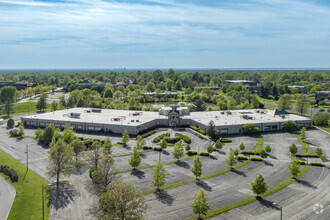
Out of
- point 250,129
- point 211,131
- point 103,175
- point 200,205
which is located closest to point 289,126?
point 250,129

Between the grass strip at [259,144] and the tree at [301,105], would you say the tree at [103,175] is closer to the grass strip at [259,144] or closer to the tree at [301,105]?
the grass strip at [259,144]

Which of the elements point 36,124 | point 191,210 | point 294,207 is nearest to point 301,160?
point 294,207

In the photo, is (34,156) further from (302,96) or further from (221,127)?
(302,96)

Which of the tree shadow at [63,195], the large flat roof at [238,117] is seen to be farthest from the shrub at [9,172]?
the large flat roof at [238,117]

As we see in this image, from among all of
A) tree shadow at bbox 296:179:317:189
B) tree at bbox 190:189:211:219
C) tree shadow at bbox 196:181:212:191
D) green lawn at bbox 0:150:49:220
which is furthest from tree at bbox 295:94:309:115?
green lawn at bbox 0:150:49:220

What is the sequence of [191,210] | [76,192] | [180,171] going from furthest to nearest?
[180,171]
[76,192]
[191,210]

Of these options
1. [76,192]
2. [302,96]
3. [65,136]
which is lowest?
[76,192]

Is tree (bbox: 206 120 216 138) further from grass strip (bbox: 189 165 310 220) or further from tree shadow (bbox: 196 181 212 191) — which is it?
tree shadow (bbox: 196 181 212 191)
